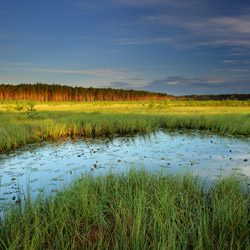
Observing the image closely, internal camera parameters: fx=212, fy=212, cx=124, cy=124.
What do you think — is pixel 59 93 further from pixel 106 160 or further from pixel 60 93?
pixel 106 160

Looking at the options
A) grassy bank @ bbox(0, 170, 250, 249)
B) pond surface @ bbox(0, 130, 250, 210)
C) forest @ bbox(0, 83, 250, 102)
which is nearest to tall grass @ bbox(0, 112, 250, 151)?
pond surface @ bbox(0, 130, 250, 210)

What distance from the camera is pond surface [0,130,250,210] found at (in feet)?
21.0

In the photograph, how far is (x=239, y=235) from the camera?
3.40 m

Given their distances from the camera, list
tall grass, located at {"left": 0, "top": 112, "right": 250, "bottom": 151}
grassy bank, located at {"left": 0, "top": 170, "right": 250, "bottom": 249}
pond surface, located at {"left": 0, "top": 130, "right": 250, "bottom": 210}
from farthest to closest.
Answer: tall grass, located at {"left": 0, "top": 112, "right": 250, "bottom": 151}
pond surface, located at {"left": 0, "top": 130, "right": 250, "bottom": 210}
grassy bank, located at {"left": 0, "top": 170, "right": 250, "bottom": 249}

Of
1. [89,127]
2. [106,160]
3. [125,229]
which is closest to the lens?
[125,229]

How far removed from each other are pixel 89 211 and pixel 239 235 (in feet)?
8.23

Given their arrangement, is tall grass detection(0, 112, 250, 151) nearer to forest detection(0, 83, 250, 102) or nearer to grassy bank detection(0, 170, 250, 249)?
grassy bank detection(0, 170, 250, 249)

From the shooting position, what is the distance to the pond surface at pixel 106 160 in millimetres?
6410

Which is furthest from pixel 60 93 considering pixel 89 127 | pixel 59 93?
pixel 89 127

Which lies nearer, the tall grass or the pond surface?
the pond surface

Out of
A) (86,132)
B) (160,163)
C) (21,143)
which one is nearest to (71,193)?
(160,163)

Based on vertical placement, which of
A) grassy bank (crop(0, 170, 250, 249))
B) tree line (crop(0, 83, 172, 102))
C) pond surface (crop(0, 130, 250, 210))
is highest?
tree line (crop(0, 83, 172, 102))

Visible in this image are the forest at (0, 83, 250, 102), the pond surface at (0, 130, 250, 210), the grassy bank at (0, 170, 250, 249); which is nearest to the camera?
the grassy bank at (0, 170, 250, 249)

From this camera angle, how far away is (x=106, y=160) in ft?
28.5
